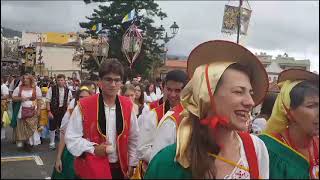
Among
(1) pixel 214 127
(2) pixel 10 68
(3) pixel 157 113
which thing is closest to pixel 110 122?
(3) pixel 157 113

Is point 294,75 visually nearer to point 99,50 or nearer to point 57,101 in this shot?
point 99,50

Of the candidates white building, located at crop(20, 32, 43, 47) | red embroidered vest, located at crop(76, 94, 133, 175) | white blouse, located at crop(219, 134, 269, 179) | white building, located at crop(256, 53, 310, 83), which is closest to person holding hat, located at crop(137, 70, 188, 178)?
red embroidered vest, located at crop(76, 94, 133, 175)

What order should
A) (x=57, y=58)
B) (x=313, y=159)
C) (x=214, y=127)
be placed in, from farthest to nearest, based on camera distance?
(x=313, y=159) < (x=57, y=58) < (x=214, y=127)

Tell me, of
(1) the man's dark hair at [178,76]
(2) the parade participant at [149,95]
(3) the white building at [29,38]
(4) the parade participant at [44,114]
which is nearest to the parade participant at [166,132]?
(1) the man's dark hair at [178,76]

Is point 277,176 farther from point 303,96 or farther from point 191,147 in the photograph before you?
point 191,147

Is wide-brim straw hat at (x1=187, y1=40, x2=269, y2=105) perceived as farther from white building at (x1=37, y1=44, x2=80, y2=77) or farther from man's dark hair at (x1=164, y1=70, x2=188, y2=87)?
man's dark hair at (x1=164, y1=70, x2=188, y2=87)

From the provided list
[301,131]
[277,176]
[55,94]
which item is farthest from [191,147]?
[55,94]

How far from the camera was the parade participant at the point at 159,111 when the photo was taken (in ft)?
11.1

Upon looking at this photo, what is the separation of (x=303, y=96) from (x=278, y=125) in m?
0.39

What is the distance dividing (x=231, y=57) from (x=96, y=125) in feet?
3.47

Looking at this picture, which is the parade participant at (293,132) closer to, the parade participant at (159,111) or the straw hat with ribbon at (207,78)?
the straw hat with ribbon at (207,78)

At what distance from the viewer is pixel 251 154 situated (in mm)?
1874

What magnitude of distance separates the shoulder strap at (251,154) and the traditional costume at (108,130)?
634 mm

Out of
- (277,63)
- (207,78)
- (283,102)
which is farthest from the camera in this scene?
(277,63)
